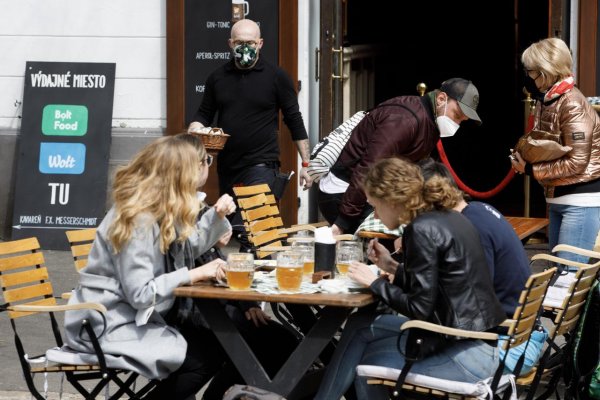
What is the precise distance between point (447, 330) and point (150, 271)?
3.58ft

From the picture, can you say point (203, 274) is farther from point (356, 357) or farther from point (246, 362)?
point (356, 357)

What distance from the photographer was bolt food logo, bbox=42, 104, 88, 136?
952cm

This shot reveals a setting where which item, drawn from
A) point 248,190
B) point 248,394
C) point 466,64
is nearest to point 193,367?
point 248,394

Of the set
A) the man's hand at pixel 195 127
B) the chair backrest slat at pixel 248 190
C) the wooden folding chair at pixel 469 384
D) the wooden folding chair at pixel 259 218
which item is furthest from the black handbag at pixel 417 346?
the man's hand at pixel 195 127

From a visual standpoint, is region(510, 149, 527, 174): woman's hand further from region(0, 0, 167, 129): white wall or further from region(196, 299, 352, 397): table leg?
region(0, 0, 167, 129): white wall

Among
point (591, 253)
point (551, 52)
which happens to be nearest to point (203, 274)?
point (591, 253)

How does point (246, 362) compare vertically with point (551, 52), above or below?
below

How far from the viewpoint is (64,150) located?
375 inches

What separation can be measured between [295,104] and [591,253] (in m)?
2.96

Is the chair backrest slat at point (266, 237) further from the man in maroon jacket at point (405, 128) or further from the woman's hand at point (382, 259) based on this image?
the woman's hand at point (382, 259)

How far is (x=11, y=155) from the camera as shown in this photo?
9.66 meters

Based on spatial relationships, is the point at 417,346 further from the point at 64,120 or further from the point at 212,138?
the point at 64,120

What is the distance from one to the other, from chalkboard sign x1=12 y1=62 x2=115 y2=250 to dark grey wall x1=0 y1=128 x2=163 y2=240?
0.30 feet

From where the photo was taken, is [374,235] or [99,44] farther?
[99,44]
